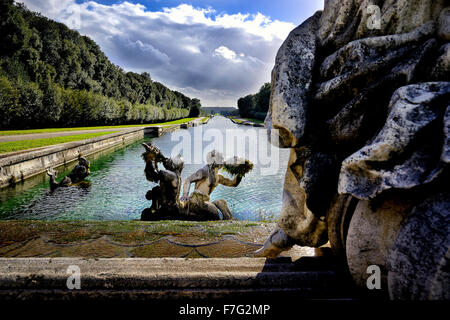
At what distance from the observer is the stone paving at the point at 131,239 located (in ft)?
9.19

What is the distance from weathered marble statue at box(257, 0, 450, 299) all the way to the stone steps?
26cm

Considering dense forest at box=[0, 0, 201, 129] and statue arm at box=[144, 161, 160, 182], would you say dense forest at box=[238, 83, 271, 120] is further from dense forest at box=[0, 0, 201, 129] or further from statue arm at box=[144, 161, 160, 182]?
statue arm at box=[144, 161, 160, 182]

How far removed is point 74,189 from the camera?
9.40 meters

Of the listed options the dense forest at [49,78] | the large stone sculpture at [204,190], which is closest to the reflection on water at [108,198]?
the large stone sculpture at [204,190]

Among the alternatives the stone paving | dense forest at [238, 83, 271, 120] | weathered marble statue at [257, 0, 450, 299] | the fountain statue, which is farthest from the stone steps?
dense forest at [238, 83, 271, 120]

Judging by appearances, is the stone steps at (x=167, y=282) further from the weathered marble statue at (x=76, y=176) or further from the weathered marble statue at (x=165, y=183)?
the weathered marble statue at (x=76, y=176)

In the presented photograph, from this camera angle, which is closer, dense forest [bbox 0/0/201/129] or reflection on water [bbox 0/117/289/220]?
reflection on water [bbox 0/117/289/220]

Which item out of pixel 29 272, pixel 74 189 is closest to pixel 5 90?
pixel 74 189

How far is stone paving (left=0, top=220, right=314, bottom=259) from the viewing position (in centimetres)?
280

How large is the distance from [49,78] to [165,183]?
3328 cm

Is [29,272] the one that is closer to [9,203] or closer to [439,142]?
[439,142]

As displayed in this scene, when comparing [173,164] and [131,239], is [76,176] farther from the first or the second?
[131,239]

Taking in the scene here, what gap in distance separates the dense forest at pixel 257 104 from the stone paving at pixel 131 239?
6290 centimetres
